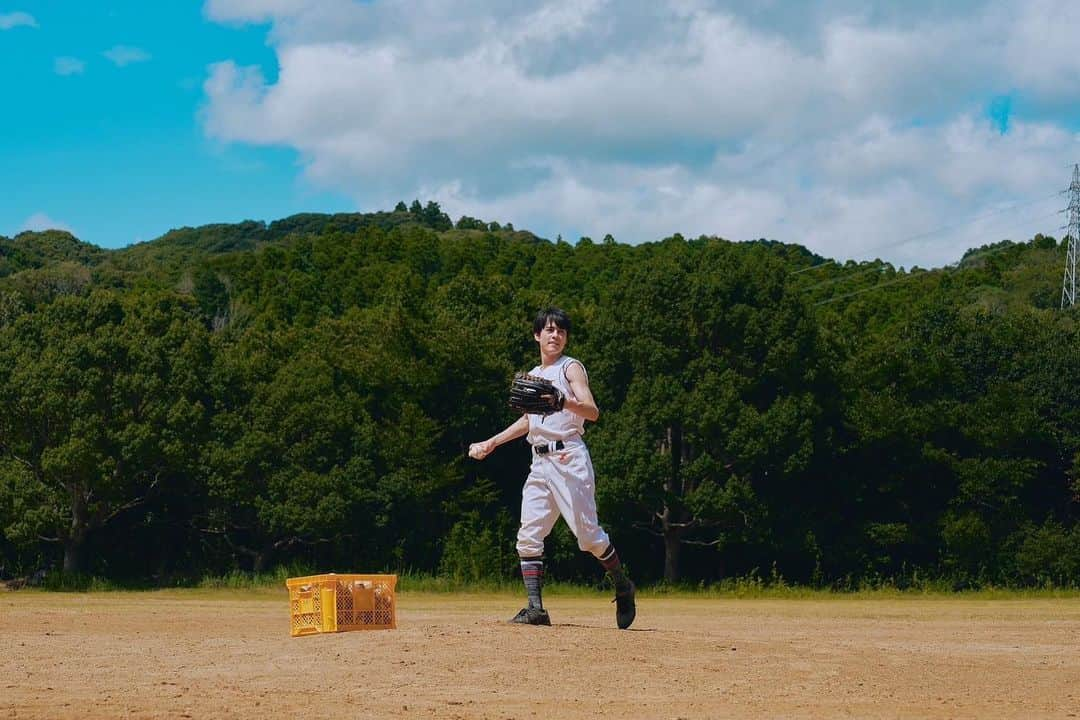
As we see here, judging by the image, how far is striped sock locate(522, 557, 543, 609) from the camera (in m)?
12.2

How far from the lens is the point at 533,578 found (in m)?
12.3

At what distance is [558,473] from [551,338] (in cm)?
134

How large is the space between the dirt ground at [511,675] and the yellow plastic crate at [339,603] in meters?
0.36

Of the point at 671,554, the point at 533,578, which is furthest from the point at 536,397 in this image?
the point at 671,554

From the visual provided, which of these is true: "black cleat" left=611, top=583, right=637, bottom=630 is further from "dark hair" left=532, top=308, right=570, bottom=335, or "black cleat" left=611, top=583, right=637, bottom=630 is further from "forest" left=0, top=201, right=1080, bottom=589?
"forest" left=0, top=201, right=1080, bottom=589

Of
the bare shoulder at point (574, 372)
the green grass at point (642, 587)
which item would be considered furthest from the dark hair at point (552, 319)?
the green grass at point (642, 587)

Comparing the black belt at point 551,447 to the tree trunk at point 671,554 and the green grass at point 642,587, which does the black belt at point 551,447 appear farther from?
the tree trunk at point 671,554

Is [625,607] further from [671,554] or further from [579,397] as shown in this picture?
[671,554]

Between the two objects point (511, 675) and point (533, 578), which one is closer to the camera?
point (511, 675)

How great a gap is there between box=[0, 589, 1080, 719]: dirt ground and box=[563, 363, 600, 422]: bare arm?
6.38 ft

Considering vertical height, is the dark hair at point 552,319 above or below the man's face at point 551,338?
above

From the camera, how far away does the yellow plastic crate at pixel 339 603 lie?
38.2 ft

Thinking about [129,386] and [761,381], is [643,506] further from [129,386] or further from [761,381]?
[129,386]

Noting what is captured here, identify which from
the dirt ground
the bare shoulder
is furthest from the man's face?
the dirt ground
